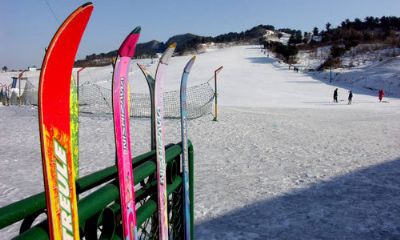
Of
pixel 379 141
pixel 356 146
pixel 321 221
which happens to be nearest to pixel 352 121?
pixel 379 141

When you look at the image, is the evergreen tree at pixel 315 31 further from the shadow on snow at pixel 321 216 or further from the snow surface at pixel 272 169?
the shadow on snow at pixel 321 216

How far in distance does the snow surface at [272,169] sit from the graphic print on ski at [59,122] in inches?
127

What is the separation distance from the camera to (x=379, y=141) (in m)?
11.9

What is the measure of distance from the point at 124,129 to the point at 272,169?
6335 millimetres

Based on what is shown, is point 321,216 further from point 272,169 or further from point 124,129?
point 124,129

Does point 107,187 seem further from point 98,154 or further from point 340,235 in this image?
point 98,154

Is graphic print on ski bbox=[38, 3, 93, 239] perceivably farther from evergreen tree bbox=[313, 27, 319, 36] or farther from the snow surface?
evergreen tree bbox=[313, 27, 319, 36]

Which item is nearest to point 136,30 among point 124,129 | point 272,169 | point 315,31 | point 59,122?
point 124,129

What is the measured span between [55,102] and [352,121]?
17.5 m

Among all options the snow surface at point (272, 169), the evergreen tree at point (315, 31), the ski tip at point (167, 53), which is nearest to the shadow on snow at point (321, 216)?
the snow surface at point (272, 169)

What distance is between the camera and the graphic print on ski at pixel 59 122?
4.96ft

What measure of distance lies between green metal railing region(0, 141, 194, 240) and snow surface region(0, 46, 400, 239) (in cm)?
124

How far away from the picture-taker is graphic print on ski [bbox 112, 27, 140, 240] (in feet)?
7.41

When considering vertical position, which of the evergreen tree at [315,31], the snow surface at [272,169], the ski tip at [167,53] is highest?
the evergreen tree at [315,31]
